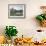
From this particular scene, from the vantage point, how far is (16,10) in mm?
4020

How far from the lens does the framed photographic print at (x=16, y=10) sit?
4.01 meters

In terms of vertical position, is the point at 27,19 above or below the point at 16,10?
below

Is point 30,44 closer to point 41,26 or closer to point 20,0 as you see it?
point 41,26

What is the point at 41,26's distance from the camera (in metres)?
3.99

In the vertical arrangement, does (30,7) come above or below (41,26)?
above

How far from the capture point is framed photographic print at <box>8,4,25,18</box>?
13.1ft

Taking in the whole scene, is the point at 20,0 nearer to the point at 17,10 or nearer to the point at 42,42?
the point at 17,10

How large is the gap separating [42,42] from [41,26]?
39cm

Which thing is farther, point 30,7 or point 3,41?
point 30,7

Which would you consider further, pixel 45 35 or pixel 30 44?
pixel 45 35

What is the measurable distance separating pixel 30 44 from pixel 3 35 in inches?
28.5

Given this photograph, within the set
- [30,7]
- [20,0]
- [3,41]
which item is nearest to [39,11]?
[30,7]

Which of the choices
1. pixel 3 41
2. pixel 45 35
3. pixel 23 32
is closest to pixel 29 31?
pixel 23 32

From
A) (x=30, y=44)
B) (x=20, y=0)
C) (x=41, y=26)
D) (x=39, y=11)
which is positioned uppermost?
(x=20, y=0)
